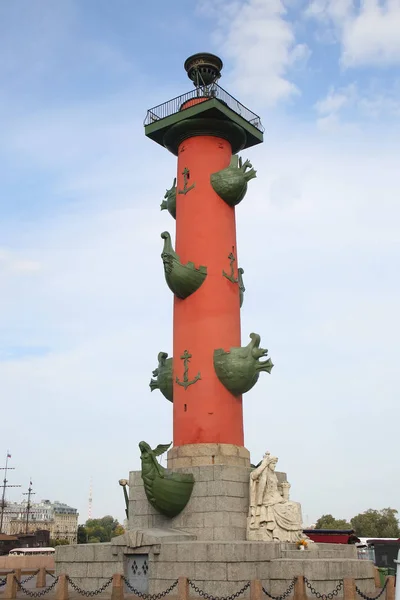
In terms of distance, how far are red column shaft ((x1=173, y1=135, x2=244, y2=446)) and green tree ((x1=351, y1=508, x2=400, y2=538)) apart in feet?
151

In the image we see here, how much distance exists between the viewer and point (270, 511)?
17000 mm

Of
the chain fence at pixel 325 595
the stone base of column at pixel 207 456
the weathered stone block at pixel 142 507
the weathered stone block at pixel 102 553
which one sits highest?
the stone base of column at pixel 207 456

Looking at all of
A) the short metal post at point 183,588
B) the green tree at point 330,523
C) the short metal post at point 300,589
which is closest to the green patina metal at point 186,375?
the short metal post at point 183,588

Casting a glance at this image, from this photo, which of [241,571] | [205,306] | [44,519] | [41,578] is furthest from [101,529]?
[241,571]

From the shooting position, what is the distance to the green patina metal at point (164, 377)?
65.7 ft

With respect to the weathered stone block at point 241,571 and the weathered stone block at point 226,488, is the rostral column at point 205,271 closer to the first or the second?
the weathered stone block at point 226,488

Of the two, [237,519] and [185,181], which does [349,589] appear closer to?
[237,519]

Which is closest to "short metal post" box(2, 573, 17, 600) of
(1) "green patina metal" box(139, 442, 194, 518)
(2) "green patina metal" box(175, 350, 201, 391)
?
(1) "green patina metal" box(139, 442, 194, 518)

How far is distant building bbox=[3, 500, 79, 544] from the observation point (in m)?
100

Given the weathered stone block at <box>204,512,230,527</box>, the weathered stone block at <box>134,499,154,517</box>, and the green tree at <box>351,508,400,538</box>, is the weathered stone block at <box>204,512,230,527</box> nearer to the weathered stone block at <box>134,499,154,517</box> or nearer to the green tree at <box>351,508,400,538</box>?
the weathered stone block at <box>134,499,154,517</box>

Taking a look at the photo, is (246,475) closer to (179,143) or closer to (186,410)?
(186,410)

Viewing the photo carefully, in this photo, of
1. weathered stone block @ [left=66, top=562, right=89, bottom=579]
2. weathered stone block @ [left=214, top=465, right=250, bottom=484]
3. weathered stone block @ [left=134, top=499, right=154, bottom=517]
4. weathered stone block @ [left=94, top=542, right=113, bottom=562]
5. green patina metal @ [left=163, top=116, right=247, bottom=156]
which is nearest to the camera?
weathered stone block @ [left=94, top=542, right=113, bottom=562]

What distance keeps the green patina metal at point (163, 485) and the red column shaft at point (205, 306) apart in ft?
4.29

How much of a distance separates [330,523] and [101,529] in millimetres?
51844
